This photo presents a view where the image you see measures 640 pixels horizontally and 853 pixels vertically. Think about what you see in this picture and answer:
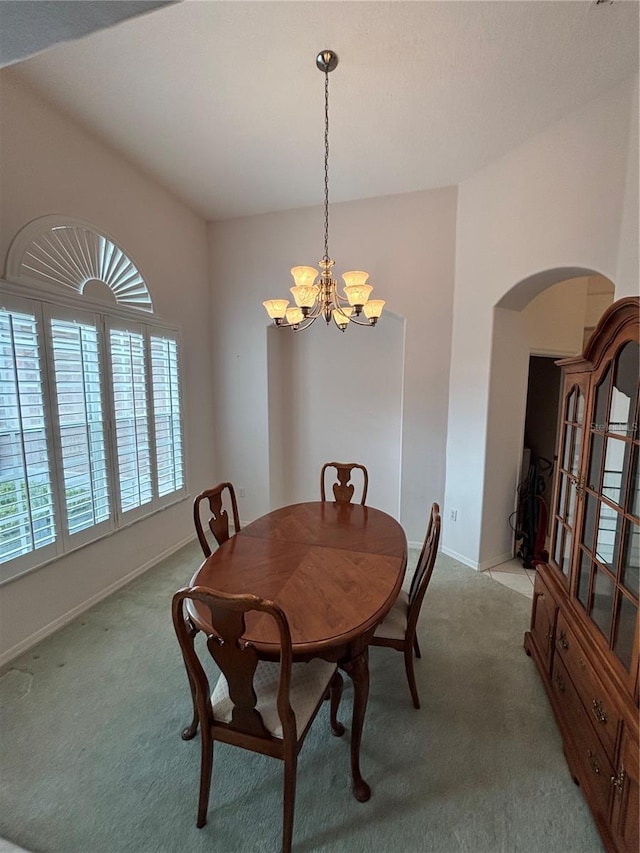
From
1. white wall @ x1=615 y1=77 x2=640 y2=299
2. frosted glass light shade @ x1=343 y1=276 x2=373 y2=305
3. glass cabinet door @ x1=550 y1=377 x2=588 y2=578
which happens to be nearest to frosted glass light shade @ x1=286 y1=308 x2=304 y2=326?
frosted glass light shade @ x1=343 y1=276 x2=373 y2=305

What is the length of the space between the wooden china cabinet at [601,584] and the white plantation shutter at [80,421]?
10.1ft

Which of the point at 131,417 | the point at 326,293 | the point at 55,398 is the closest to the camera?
the point at 326,293

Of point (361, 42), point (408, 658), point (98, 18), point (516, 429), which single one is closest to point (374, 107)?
point (361, 42)

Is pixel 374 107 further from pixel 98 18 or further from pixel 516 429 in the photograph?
pixel 516 429

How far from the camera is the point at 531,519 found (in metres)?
3.33

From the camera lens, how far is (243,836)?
1314 mm

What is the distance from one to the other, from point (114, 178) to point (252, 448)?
8.92 ft

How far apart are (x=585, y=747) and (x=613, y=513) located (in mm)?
956

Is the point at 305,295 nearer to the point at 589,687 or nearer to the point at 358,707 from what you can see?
the point at 358,707

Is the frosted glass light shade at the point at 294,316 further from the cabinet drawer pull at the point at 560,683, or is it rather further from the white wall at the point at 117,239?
the cabinet drawer pull at the point at 560,683

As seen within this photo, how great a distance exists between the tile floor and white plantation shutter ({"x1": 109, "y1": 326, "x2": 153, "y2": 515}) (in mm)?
3189

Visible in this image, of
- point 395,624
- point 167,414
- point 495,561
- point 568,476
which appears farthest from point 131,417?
point 495,561

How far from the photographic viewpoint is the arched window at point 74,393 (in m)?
2.13

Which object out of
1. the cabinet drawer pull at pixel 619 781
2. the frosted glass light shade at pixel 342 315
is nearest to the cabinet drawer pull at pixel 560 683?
the cabinet drawer pull at pixel 619 781
